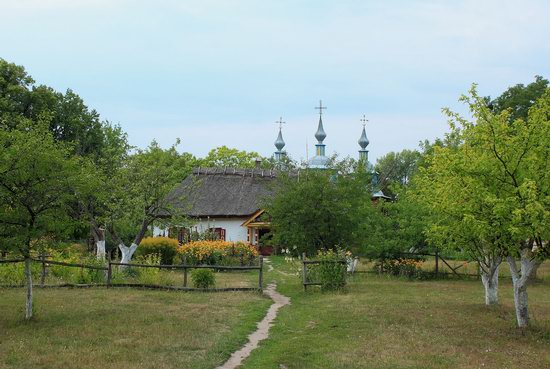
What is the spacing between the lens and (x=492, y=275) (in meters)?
17.5

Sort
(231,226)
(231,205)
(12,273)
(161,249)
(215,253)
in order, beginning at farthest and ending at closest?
1. (231,226)
2. (231,205)
3. (161,249)
4. (215,253)
5. (12,273)

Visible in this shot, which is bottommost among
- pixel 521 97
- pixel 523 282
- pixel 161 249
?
pixel 523 282

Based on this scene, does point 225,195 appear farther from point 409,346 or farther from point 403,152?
point 403,152

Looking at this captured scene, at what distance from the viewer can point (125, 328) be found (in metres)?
12.9

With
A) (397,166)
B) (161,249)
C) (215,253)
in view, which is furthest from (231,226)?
(397,166)

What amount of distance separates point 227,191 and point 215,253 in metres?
14.4

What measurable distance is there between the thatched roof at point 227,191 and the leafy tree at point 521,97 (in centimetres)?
1639

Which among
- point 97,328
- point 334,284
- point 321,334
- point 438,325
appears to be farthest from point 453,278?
point 97,328

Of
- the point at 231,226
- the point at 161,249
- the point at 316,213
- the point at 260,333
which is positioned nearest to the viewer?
the point at 260,333

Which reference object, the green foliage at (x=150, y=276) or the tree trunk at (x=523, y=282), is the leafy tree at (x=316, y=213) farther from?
the tree trunk at (x=523, y=282)

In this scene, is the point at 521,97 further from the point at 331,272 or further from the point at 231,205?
the point at 231,205

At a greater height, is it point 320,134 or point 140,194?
point 320,134

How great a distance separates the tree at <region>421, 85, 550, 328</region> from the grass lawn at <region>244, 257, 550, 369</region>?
175 centimetres

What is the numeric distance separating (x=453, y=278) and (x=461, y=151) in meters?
16.5
